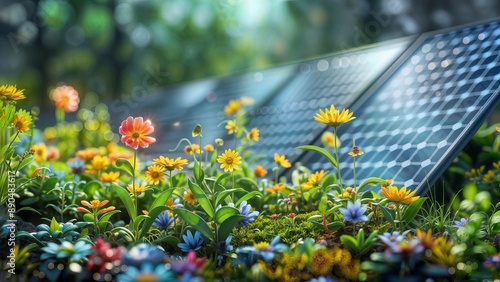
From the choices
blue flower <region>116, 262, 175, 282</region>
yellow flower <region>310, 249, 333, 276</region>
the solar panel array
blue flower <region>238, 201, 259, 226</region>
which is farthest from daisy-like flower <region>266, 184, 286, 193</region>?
blue flower <region>116, 262, 175, 282</region>

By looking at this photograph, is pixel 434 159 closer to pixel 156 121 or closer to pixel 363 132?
pixel 363 132

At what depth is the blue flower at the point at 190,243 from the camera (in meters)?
2.25

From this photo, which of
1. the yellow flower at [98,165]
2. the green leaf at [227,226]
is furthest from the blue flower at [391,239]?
the yellow flower at [98,165]

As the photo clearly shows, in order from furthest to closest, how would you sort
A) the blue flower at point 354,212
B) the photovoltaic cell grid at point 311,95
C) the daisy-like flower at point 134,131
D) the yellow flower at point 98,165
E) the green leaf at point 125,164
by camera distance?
the photovoltaic cell grid at point 311,95 → the yellow flower at point 98,165 → the green leaf at point 125,164 → the daisy-like flower at point 134,131 → the blue flower at point 354,212

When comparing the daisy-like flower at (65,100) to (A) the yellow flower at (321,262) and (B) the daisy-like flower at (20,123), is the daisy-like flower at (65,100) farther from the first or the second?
(A) the yellow flower at (321,262)

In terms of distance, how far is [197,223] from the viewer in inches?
87.9

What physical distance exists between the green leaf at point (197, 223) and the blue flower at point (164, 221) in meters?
0.19

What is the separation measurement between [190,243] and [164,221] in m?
0.19

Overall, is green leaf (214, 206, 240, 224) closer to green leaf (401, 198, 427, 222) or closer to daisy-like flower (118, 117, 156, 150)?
daisy-like flower (118, 117, 156, 150)

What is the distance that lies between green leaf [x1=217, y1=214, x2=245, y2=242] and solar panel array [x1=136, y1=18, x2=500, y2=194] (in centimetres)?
77

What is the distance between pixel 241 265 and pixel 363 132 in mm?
1445

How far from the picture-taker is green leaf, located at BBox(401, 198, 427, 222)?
227 centimetres

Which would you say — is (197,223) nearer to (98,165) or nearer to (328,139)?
(98,165)

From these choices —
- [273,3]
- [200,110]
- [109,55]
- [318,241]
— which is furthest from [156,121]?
[109,55]
